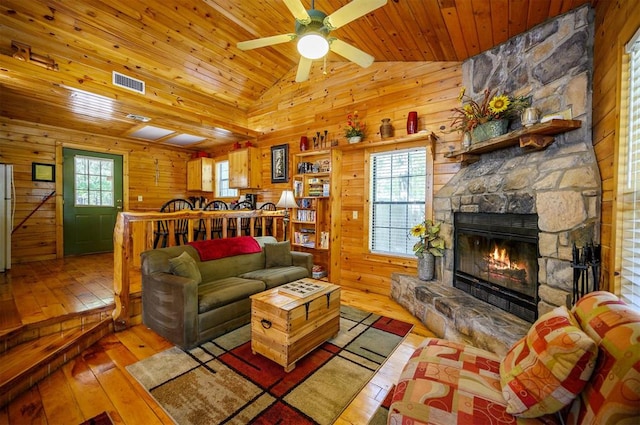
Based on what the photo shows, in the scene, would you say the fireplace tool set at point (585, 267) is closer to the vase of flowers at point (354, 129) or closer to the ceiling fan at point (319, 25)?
the ceiling fan at point (319, 25)

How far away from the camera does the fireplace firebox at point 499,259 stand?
2386 mm

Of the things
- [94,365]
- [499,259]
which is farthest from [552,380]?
[94,365]

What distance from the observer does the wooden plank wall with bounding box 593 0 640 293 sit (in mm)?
1697

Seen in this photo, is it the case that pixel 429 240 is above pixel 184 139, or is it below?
below

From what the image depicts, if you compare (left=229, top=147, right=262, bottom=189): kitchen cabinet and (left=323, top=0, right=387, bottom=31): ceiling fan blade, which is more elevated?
(left=323, top=0, right=387, bottom=31): ceiling fan blade

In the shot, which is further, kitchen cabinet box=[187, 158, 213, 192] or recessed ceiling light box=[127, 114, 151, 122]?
kitchen cabinet box=[187, 158, 213, 192]

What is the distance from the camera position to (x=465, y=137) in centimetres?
305

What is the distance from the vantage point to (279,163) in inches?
214

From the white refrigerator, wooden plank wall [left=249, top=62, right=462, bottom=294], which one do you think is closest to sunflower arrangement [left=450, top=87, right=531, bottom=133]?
wooden plank wall [left=249, top=62, right=462, bottom=294]

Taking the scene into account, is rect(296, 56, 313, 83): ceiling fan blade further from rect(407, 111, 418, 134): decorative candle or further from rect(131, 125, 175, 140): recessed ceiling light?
rect(131, 125, 175, 140): recessed ceiling light

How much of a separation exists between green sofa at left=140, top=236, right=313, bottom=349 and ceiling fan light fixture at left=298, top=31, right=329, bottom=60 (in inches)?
86.7

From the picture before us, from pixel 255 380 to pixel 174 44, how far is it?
4.85 m

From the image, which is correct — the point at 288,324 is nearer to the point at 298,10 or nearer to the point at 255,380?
the point at 255,380

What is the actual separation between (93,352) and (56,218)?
3782 mm
